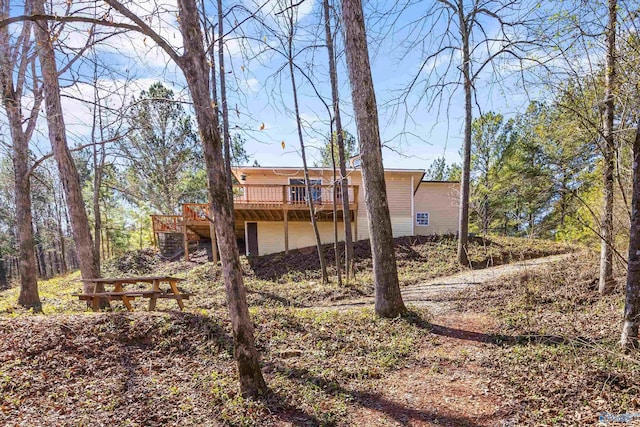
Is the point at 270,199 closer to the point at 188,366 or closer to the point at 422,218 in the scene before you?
the point at 422,218

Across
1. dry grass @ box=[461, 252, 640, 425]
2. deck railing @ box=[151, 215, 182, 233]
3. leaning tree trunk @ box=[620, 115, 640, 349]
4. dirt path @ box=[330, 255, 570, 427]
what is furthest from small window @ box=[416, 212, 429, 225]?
leaning tree trunk @ box=[620, 115, 640, 349]

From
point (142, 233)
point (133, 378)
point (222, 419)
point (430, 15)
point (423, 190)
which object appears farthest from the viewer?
point (142, 233)

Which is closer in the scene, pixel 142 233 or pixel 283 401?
pixel 283 401

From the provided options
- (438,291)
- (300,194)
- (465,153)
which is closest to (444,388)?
(438,291)

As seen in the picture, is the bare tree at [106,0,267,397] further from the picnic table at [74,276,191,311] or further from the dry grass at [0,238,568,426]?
the picnic table at [74,276,191,311]

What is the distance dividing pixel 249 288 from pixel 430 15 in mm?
8687

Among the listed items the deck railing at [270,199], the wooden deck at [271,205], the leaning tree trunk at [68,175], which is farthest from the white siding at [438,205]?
the leaning tree trunk at [68,175]

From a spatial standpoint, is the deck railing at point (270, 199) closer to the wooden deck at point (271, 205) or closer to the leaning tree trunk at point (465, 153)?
the wooden deck at point (271, 205)

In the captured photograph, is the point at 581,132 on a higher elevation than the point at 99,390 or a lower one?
higher

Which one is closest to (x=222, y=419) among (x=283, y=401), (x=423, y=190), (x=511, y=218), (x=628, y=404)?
(x=283, y=401)

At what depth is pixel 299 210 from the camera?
1368 cm

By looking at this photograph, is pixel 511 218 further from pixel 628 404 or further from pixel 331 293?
pixel 628 404

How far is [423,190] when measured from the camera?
17766 mm

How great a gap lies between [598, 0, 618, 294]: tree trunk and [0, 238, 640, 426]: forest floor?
369mm
